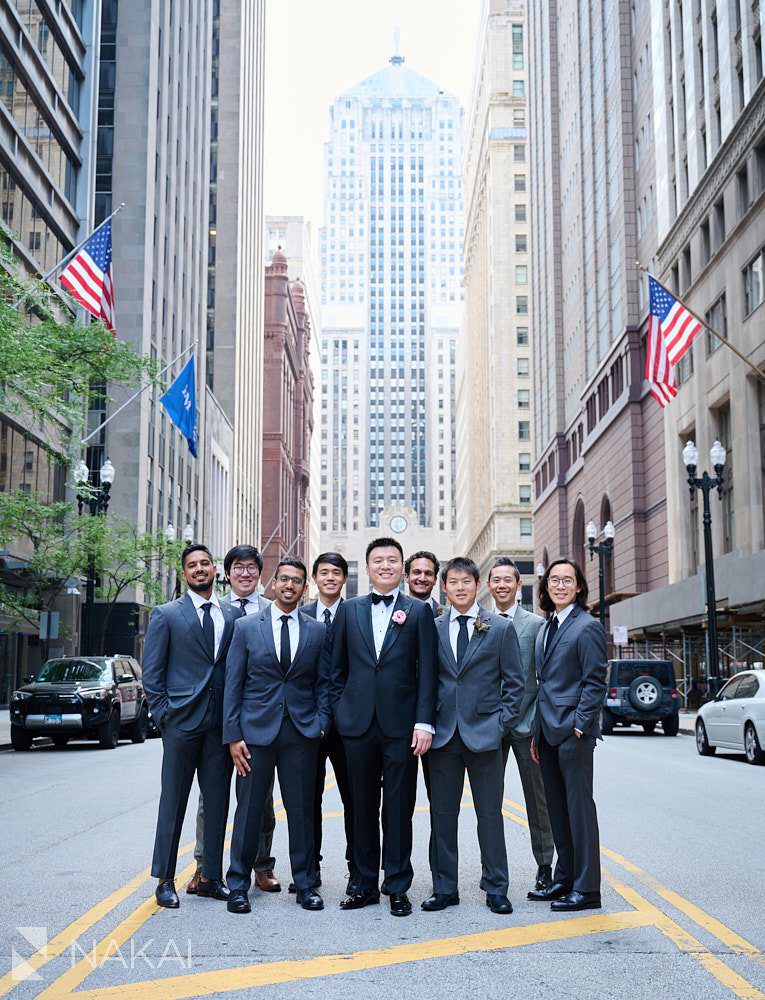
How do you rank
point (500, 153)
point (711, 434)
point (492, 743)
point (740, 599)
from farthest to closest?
point (500, 153) → point (711, 434) → point (740, 599) → point (492, 743)

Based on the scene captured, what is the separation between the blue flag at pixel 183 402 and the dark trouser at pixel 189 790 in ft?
96.0

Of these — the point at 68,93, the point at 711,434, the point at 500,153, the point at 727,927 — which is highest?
the point at 500,153

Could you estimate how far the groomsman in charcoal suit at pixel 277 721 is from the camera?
734cm

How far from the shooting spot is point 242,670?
7461 mm

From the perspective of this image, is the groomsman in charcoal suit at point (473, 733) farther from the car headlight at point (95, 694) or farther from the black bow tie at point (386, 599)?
the car headlight at point (95, 694)

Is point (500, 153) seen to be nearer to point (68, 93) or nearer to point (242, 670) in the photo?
point (68, 93)

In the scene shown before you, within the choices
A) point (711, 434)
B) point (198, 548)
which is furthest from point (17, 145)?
point (198, 548)

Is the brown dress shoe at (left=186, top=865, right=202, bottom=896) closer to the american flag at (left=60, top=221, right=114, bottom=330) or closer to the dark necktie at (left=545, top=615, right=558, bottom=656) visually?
the dark necktie at (left=545, top=615, right=558, bottom=656)

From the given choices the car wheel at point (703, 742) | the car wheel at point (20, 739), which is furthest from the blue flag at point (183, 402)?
the car wheel at point (703, 742)

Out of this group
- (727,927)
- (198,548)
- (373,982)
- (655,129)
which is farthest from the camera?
(655,129)

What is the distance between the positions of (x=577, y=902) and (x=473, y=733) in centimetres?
121

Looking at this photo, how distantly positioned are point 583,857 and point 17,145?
35773mm

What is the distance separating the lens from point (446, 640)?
7.38 m

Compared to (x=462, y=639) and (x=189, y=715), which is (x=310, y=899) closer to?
(x=189, y=715)
